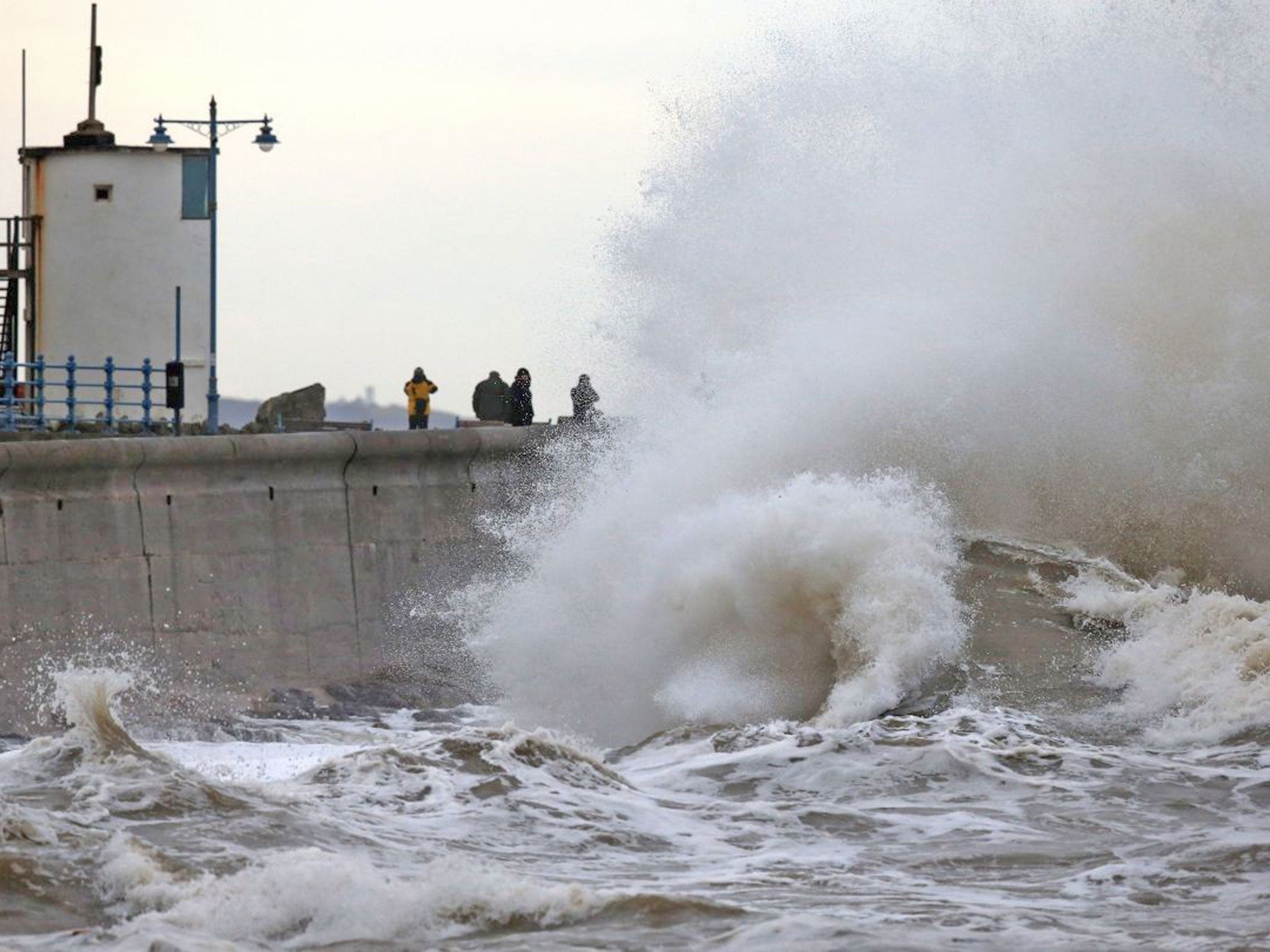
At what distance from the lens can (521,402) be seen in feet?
67.9

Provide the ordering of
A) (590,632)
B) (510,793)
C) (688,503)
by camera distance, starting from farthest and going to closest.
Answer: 1. (688,503)
2. (590,632)
3. (510,793)

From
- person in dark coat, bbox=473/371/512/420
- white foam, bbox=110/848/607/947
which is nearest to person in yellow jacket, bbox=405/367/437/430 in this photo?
person in dark coat, bbox=473/371/512/420

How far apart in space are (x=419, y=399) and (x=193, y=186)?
3.99 meters

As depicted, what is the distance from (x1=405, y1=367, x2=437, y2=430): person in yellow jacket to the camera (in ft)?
68.2

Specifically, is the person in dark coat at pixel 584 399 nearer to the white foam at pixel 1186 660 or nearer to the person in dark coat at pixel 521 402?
the person in dark coat at pixel 521 402

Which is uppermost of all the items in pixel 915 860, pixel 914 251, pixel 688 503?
pixel 914 251

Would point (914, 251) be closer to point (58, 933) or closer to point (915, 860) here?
point (915, 860)

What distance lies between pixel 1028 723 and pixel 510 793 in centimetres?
331

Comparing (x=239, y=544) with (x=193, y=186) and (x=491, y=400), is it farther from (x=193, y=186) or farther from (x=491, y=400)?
(x=193, y=186)

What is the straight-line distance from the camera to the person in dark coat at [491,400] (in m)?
21.2

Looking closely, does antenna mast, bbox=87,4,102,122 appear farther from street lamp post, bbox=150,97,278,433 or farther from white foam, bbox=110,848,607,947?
white foam, bbox=110,848,607,947

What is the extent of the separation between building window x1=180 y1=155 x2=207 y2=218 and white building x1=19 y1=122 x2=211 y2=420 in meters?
0.01

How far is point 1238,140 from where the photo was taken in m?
18.3

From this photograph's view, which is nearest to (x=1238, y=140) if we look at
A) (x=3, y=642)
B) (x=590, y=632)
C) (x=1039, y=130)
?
(x=1039, y=130)
